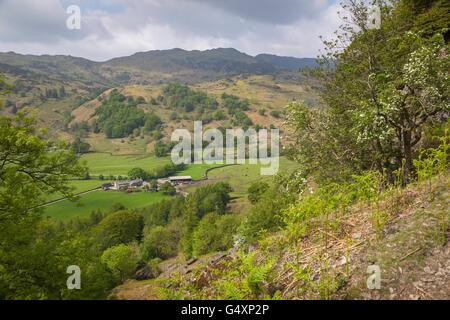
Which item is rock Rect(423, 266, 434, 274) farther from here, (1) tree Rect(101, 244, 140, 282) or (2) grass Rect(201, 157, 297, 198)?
(2) grass Rect(201, 157, 297, 198)

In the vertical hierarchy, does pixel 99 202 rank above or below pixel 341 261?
below

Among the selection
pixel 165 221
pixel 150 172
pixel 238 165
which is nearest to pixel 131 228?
pixel 165 221

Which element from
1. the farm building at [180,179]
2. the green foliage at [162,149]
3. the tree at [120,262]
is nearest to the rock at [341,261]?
the tree at [120,262]

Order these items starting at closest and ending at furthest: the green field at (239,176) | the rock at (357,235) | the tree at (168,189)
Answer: the rock at (357,235)
the tree at (168,189)
the green field at (239,176)

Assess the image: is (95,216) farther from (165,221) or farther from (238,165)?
(238,165)

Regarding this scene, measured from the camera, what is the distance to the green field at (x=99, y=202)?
96.5 meters

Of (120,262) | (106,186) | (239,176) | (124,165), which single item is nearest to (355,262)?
(120,262)

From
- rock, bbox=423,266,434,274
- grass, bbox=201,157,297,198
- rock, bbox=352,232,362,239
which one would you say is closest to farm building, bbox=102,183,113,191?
grass, bbox=201,157,297,198

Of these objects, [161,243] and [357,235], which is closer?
[357,235]

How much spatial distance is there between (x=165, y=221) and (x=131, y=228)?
40.4 feet

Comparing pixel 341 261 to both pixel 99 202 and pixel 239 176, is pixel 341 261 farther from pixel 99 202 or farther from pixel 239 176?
pixel 239 176

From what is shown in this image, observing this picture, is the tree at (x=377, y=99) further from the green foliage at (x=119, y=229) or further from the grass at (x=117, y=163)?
the grass at (x=117, y=163)

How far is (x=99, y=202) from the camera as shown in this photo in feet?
353

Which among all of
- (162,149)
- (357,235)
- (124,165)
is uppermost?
(162,149)
